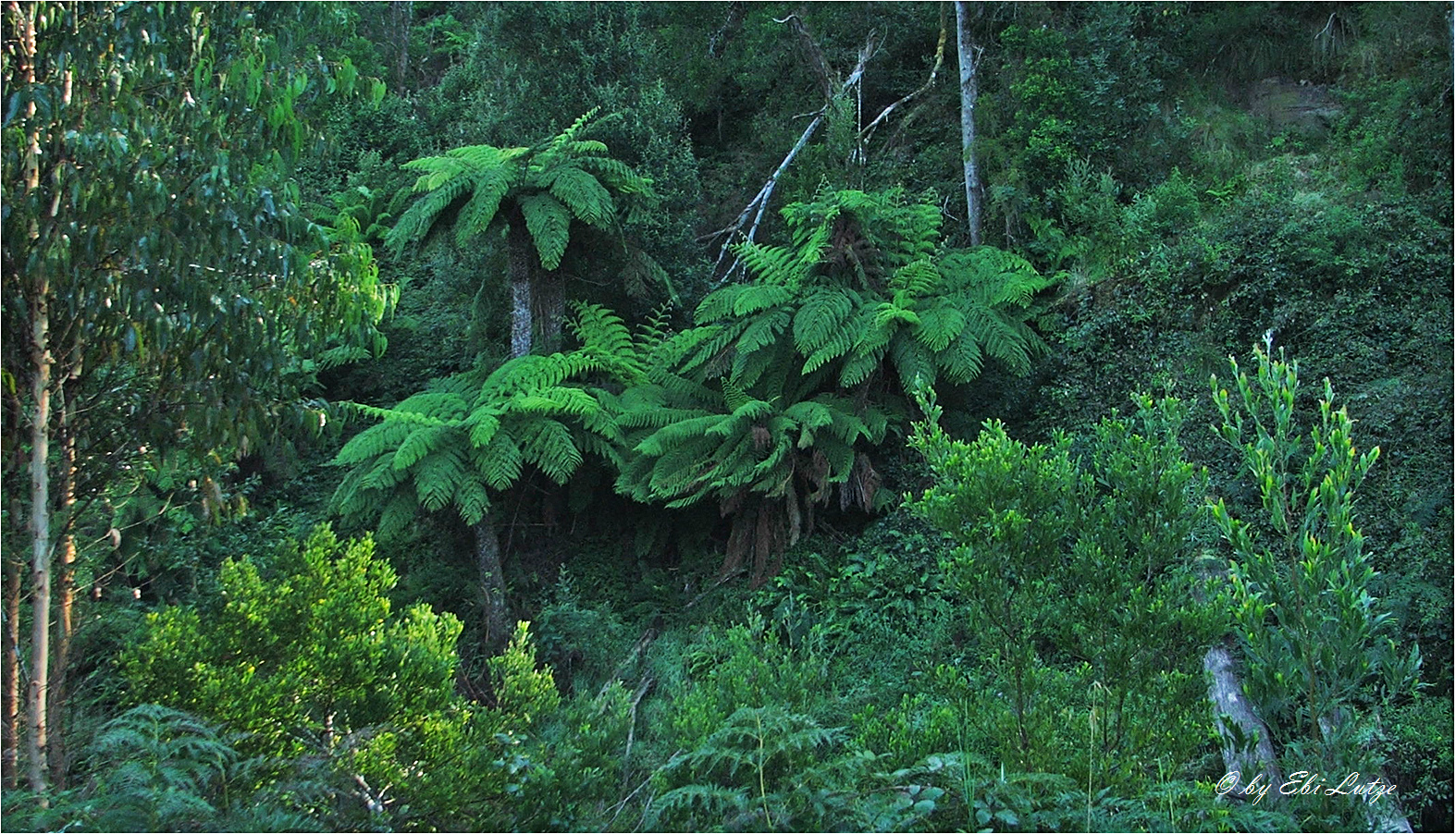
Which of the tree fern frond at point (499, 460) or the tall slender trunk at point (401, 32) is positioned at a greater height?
the tall slender trunk at point (401, 32)

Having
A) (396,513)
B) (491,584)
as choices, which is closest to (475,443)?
(396,513)

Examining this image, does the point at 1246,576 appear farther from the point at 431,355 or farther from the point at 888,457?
the point at 431,355

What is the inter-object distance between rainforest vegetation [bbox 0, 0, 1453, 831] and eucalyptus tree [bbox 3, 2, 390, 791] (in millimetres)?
25

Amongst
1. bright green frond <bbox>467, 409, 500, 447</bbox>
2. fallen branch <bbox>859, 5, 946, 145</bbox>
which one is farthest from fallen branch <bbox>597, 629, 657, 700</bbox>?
fallen branch <bbox>859, 5, 946, 145</bbox>

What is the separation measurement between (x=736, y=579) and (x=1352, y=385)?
498cm

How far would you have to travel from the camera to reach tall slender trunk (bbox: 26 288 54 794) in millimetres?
4957

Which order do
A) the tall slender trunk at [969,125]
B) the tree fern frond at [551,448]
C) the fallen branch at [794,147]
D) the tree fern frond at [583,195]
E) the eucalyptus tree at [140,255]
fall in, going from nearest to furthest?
the eucalyptus tree at [140,255]
the tree fern frond at [551,448]
the tree fern frond at [583,195]
the tall slender trunk at [969,125]
the fallen branch at [794,147]

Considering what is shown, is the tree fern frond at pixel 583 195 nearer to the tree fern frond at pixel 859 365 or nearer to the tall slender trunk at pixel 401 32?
the tree fern frond at pixel 859 365

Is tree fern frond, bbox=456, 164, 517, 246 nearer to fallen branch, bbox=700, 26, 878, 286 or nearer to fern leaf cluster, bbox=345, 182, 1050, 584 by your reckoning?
fern leaf cluster, bbox=345, 182, 1050, 584

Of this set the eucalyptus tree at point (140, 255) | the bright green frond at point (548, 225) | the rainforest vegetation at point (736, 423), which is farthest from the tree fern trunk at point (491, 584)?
the eucalyptus tree at point (140, 255)

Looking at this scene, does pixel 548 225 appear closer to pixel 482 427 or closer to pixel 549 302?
pixel 549 302

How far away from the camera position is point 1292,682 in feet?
13.9

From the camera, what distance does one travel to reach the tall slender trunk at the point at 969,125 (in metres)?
11.6

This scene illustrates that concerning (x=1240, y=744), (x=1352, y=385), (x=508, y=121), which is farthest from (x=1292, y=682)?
(x=508, y=121)
